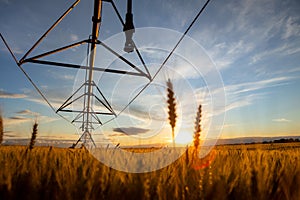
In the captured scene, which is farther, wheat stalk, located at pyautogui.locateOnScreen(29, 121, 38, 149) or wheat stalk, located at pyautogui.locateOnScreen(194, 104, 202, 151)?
wheat stalk, located at pyautogui.locateOnScreen(29, 121, 38, 149)

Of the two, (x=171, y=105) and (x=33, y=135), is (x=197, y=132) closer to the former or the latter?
(x=171, y=105)

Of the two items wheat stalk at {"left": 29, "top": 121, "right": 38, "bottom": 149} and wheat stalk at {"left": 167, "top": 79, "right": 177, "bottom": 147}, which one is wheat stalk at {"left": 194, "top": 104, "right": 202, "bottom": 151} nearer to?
wheat stalk at {"left": 167, "top": 79, "right": 177, "bottom": 147}

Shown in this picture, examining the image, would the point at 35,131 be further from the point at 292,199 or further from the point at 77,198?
the point at 292,199

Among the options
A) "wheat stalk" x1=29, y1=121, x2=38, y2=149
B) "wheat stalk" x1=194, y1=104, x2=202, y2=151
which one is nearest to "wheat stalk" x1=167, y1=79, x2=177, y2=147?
"wheat stalk" x1=194, y1=104, x2=202, y2=151

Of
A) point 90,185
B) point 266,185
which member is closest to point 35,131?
point 90,185

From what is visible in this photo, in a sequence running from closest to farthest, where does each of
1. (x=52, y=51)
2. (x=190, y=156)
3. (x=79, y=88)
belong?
(x=190, y=156), (x=52, y=51), (x=79, y=88)

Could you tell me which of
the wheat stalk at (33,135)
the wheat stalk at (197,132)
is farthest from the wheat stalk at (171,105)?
the wheat stalk at (33,135)

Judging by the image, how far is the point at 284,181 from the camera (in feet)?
4.63

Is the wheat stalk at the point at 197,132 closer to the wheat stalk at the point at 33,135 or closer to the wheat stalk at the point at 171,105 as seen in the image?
the wheat stalk at the point at 171,105

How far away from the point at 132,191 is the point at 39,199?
524 millimetres

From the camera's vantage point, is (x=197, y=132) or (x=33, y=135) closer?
(x=197, y=132)

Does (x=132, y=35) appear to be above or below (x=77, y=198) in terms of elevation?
above

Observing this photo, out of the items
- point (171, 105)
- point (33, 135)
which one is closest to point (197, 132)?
point (171, 105)

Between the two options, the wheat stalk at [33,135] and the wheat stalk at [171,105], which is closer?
the wheat stalk at [171,105]
